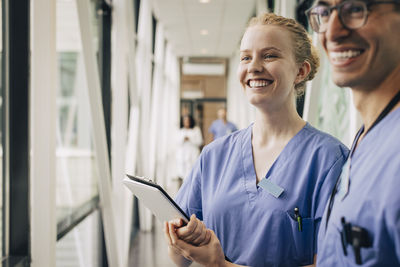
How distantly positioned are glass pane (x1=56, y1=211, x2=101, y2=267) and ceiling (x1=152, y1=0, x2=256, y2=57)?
231cm

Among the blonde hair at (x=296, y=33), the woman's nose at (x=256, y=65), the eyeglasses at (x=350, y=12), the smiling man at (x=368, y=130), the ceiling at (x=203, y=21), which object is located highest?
the ceiling at (x=203, y=21)

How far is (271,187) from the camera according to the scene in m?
1.15

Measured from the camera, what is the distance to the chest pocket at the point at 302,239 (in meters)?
1.08

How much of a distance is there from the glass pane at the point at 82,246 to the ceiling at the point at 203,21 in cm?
231

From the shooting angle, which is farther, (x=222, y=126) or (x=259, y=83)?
(x=222, y=126)

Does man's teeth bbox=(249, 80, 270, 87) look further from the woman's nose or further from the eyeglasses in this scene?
the eyeglasses

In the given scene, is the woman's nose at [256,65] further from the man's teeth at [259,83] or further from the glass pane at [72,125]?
the glass pane at [72,125]

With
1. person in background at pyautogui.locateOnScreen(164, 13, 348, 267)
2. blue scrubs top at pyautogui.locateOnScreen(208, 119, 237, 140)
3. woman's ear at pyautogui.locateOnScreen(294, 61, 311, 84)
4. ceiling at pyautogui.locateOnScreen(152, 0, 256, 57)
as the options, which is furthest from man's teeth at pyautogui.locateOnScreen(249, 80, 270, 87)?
blue scrubs top at pyautogui.locateOnScreen(208, 119, 237, 140)

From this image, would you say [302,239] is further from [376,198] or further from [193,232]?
[376,198]

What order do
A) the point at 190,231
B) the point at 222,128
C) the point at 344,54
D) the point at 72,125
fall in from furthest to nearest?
the point at 222,128 → the point at 72,125 → the point at 190,231 → the point at 344,54

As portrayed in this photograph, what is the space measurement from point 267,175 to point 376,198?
545mm

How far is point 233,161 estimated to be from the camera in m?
1.28

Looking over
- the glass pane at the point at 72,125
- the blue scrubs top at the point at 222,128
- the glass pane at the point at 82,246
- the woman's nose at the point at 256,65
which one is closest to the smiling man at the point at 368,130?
the woman's nose at the point at 256,65

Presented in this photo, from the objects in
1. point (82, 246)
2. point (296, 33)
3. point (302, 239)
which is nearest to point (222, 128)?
point (82, 246)
